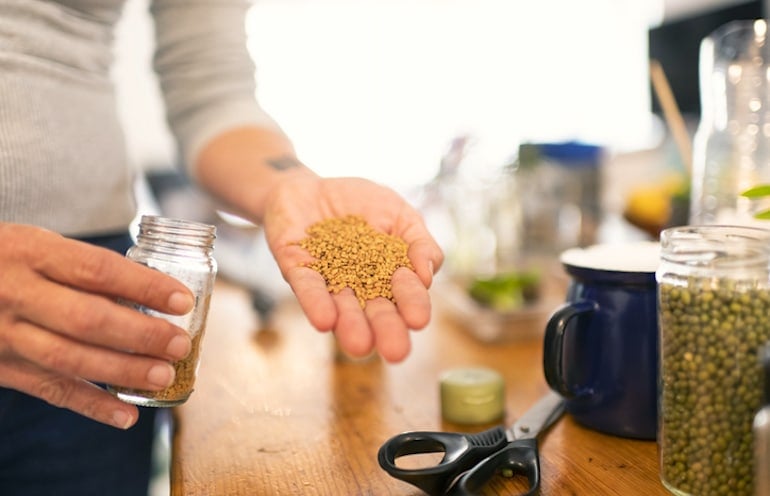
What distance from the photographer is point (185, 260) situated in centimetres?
66

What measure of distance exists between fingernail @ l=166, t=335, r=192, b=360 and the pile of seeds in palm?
15 cm

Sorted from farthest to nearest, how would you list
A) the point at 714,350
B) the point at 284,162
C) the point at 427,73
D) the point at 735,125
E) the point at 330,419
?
the point at 427,73 < the point at 735,125 < the point at 284,162 < the point at 330,419 < the point at 714,350

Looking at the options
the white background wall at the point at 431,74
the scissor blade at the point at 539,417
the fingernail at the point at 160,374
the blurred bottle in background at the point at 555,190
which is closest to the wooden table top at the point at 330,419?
the scissor blade at the point at 539,417

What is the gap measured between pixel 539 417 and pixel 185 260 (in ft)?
1.25

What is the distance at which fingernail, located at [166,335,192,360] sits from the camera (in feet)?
1.77

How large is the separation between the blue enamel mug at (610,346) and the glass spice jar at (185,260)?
0.33 meters

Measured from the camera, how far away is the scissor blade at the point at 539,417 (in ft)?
2.23

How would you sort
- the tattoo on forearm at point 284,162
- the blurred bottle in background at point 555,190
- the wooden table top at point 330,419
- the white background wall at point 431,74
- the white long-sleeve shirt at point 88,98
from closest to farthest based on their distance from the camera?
the wooden table top at point 330,419
the white long-sleeve shirt at point 88,98
the tattoo on forearm at point 284,162
the blurred bottle in background at point 555,190
the white background wall at point 431,74

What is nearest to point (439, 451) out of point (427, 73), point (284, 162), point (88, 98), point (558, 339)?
point (558, 339)

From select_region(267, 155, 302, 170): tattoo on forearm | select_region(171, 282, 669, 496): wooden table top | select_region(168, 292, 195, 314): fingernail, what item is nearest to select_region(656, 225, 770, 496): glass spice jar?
select_region(171, 282, 669, 496): wooden table top

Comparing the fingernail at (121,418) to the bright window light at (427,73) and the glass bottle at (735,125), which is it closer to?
the glass bottle at (735,125)

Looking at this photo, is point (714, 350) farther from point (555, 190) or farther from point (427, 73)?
point (427, 73)

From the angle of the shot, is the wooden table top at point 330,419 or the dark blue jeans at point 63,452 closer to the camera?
the wooden table top at point 330,419

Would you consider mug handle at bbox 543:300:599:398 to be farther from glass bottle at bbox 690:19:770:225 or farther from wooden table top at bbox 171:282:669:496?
glass bottle at bbox 690:19:770:225
